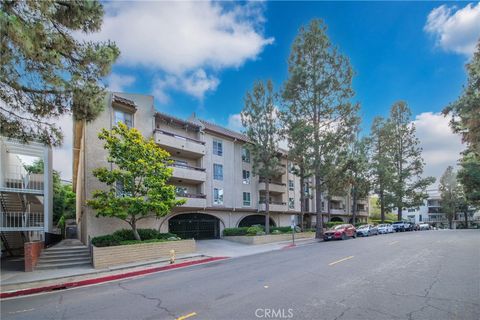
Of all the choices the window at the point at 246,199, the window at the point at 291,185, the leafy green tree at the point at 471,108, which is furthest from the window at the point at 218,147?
the leafy green tree at the point at 471,108

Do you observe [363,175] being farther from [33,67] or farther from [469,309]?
[33,67]

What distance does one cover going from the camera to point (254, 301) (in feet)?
24.4

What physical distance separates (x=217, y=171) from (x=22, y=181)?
53.6 ft

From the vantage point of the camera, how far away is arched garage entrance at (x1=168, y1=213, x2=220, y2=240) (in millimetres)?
26578

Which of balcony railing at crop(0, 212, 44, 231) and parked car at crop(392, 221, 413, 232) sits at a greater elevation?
balcony railing at crop(0, 212, 44, 231)

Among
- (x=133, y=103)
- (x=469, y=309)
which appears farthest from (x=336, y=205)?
(x=469, y=309)

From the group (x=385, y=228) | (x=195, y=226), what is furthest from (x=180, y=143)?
→ (x=385, y=228)

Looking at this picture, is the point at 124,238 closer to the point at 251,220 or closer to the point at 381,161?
the point at 251,220

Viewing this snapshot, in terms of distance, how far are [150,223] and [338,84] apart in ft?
71.4

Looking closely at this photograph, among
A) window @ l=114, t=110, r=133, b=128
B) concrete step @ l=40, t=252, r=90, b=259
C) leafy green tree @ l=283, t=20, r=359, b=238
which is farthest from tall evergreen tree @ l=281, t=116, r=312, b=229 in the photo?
concrete step @ l=40, t=252, r=90, b=259

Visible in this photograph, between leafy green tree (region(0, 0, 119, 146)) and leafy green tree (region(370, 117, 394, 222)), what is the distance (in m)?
43.1

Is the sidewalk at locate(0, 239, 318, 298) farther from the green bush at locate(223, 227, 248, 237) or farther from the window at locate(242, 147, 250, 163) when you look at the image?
the window at locate(242, 147, 250, 163)

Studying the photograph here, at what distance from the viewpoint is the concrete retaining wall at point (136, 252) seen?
14.9 metres

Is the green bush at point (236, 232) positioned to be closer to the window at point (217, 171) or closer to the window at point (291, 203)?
the window at point (217, 171)
